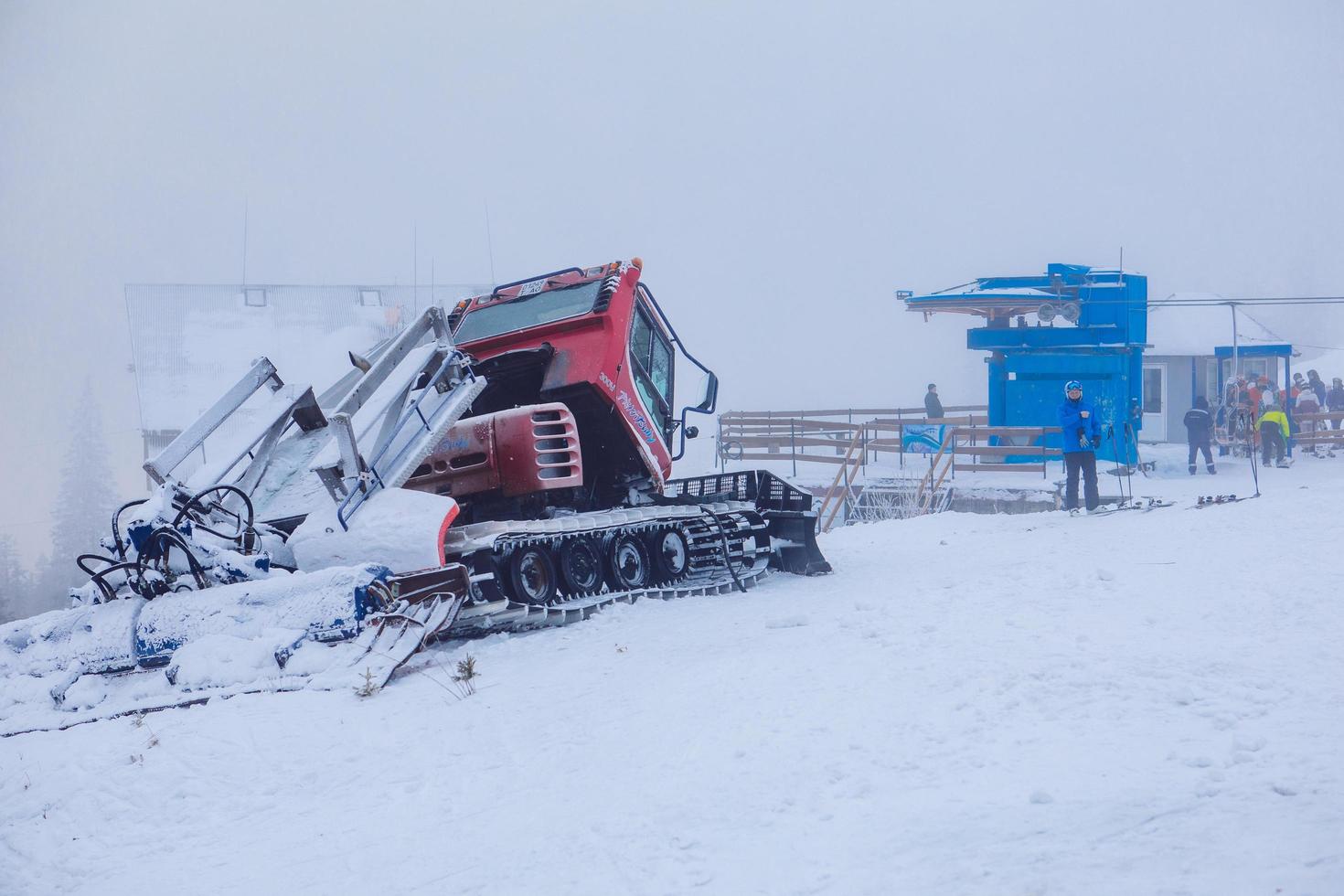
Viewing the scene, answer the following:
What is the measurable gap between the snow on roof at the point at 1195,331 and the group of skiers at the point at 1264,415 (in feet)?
4.72

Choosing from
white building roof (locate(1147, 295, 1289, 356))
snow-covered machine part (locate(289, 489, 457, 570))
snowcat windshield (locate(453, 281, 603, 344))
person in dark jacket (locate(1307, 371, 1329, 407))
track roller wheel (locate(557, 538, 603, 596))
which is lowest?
track roller wheel (locate(557, 538, 603, 596))

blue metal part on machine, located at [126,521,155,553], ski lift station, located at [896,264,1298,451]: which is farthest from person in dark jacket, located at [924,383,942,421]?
blue metal part on machine, located at [126,521,155,553]

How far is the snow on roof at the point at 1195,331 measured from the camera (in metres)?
26.4

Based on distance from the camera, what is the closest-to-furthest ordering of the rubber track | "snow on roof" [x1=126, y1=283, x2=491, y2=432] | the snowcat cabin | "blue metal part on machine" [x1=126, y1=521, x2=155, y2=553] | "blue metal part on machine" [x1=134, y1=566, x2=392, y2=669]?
"blue metal part on machine" [x1=134, y1=566, x2=392, y2=669]
"blue metal part on machine" [x1=126, y1=521, x2=155, y2=553]
the rubber track
the snowcat cabin
"snow on roof" [x1=126, y1=283, x2=491, y2=432]

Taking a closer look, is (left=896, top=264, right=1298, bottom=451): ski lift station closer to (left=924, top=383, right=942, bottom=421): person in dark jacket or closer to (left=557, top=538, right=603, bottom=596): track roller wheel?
(left=924, top=383, right=942, bottom=421): person in dark jacket

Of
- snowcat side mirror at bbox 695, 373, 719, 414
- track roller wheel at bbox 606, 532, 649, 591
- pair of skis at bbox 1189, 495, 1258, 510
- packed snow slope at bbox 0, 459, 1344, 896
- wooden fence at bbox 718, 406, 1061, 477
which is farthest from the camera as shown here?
wooden fence at bbox 718, 406, 1061, 477

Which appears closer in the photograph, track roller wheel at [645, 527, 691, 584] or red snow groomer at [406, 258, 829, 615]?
red snow groomer at [406, 258, 829, 615]

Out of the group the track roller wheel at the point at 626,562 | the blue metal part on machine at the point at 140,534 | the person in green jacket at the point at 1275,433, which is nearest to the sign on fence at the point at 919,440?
the person in green jacket at the point at 1275,433

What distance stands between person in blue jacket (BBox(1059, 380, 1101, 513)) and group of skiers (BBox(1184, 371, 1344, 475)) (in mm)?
5328

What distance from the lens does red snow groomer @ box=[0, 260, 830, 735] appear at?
5.97 m

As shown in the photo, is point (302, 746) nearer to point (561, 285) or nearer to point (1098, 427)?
point (561, 285)

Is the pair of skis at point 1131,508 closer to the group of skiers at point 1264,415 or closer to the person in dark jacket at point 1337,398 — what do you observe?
the group of skiers at point 1264,415

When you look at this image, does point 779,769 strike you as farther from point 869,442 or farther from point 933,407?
point 933,407

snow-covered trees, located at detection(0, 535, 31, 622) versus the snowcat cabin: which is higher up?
the snowcat cabin
